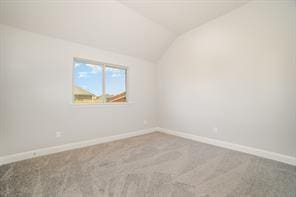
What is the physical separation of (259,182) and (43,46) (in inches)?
166

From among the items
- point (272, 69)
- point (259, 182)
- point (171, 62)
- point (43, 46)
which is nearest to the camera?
point (259, 182)

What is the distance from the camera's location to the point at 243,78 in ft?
9.84

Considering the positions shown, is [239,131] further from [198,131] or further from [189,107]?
[189,107]

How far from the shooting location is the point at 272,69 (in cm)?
266

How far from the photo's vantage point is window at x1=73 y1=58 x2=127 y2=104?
3473 mm

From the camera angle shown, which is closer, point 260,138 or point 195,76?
point 260,138

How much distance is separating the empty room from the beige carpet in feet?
0.06

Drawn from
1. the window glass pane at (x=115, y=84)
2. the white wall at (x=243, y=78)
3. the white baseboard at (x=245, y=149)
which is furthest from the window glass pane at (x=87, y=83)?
the white baseboard at (x=245, y=149)

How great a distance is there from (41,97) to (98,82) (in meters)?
1.32

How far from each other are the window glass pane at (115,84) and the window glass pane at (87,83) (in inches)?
8.1

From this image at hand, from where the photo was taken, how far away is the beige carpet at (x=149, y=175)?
5.76ft

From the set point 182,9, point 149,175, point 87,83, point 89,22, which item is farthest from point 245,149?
point 89,22

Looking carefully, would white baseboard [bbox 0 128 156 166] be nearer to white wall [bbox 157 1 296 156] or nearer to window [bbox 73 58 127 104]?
window [bbox 73 58 127 104]

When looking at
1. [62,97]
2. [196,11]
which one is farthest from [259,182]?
[62,97]
